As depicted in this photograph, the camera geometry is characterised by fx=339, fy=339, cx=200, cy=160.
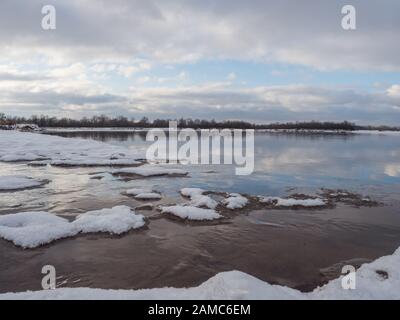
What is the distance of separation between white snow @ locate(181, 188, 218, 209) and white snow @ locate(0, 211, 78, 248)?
3.96 m

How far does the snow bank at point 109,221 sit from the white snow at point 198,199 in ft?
7.12

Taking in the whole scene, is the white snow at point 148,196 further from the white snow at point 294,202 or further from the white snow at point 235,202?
the white snow at point 294,202

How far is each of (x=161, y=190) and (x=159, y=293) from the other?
28.4ft

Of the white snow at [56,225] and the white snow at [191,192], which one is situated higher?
the white snow at [191,192]

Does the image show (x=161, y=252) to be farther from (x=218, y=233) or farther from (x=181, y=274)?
(x=218, y=233)

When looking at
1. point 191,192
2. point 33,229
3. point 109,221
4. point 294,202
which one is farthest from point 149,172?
point 33,229

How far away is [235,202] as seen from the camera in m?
10.8

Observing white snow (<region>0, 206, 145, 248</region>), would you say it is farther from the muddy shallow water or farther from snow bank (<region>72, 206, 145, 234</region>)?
the muddy shallow water

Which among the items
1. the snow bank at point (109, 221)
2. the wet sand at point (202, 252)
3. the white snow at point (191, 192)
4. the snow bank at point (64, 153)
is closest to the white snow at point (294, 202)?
the wet sand at point (202, 252)

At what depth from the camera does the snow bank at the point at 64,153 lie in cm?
2084

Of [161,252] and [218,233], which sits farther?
[218,233]

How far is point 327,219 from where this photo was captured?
378 inches

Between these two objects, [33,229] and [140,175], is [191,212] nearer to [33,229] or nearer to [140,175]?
[33,229]
